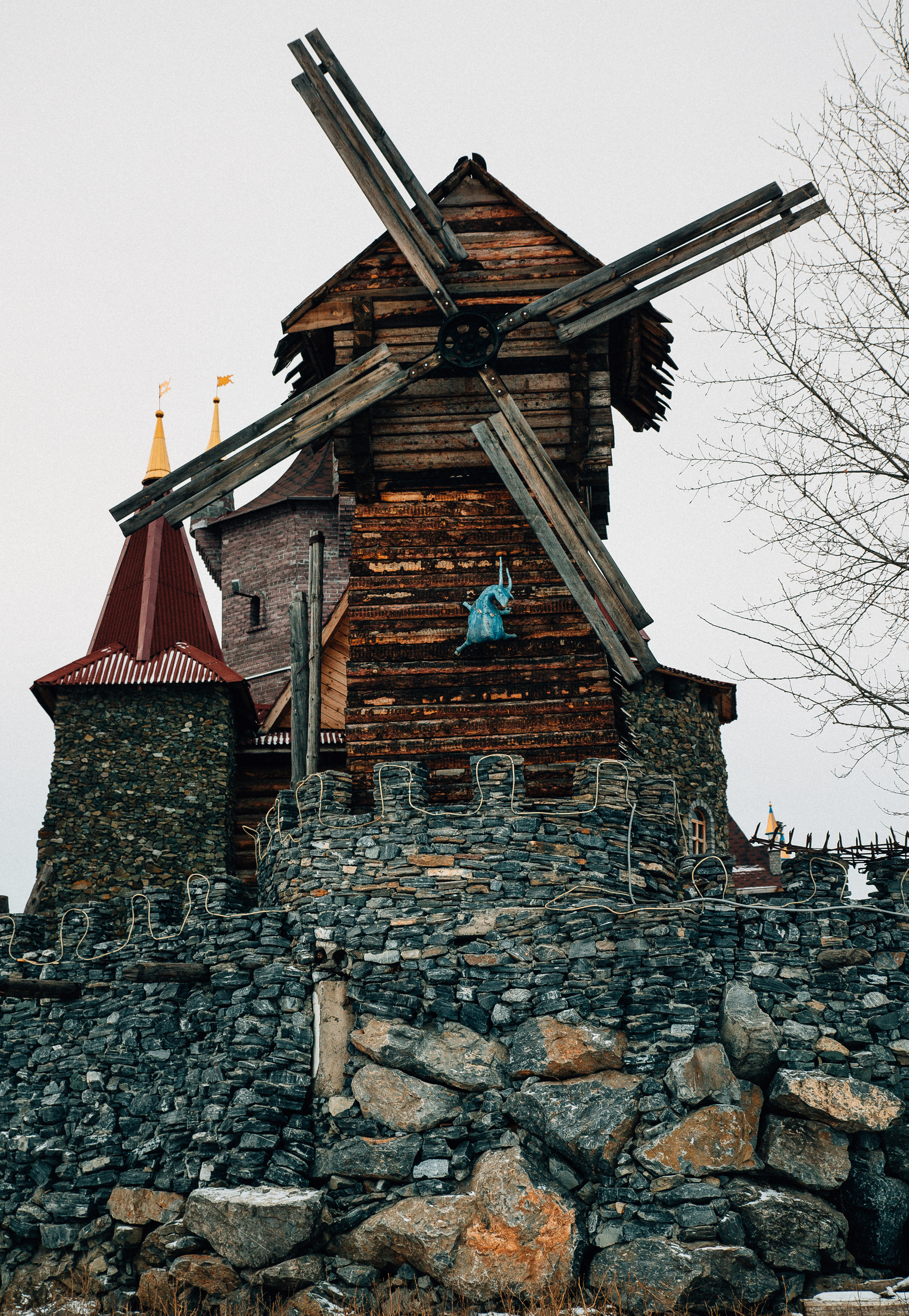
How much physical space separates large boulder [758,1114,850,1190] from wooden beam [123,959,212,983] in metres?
4.97

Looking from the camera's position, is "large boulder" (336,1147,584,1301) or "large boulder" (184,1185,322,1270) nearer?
"large boulder" (336,1147,584,1301)

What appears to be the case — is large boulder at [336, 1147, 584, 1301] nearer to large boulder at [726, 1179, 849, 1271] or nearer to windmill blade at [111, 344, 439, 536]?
→ large boulder at [726, 1179, 849, 1271]

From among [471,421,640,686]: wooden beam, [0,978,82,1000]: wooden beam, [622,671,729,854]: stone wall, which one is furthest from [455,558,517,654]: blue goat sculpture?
[622,671,729,854]: stone wall

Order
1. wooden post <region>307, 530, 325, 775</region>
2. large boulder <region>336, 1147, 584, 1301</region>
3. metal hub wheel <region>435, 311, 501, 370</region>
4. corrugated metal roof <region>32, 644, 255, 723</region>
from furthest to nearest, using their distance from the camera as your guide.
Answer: corrugated metal roof <region>32, 644, 255, 723</region> → wooden post <region>307, 530, 325, 775</region> → metal hub wheel <region>435, 311, 501, 370</region> → large boulder <region>336, 1147, 584, 1301</region>

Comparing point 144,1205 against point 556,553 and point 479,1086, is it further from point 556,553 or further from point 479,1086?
point 556,553

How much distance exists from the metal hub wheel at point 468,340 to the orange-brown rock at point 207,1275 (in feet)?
29.9

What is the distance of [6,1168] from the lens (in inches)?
429

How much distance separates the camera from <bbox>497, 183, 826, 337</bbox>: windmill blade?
13.8m

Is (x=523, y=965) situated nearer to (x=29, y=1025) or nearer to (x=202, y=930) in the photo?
(x=202, y=930)


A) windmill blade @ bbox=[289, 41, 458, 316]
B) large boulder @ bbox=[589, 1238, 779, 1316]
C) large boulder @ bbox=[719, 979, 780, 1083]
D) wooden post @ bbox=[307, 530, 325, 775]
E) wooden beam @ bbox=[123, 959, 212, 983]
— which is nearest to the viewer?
large boulder @ bbox=[589, 1238, 779, 1316]

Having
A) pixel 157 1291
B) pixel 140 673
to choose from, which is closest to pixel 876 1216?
pixel 157 1291

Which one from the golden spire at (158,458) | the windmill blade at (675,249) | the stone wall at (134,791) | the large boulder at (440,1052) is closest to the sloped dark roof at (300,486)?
the golden spire at (158,458)

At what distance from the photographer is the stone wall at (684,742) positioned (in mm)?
23516

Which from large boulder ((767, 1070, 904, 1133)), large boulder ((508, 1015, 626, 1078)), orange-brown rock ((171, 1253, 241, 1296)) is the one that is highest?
large boulder ((508, 1015, 626, 1078))
